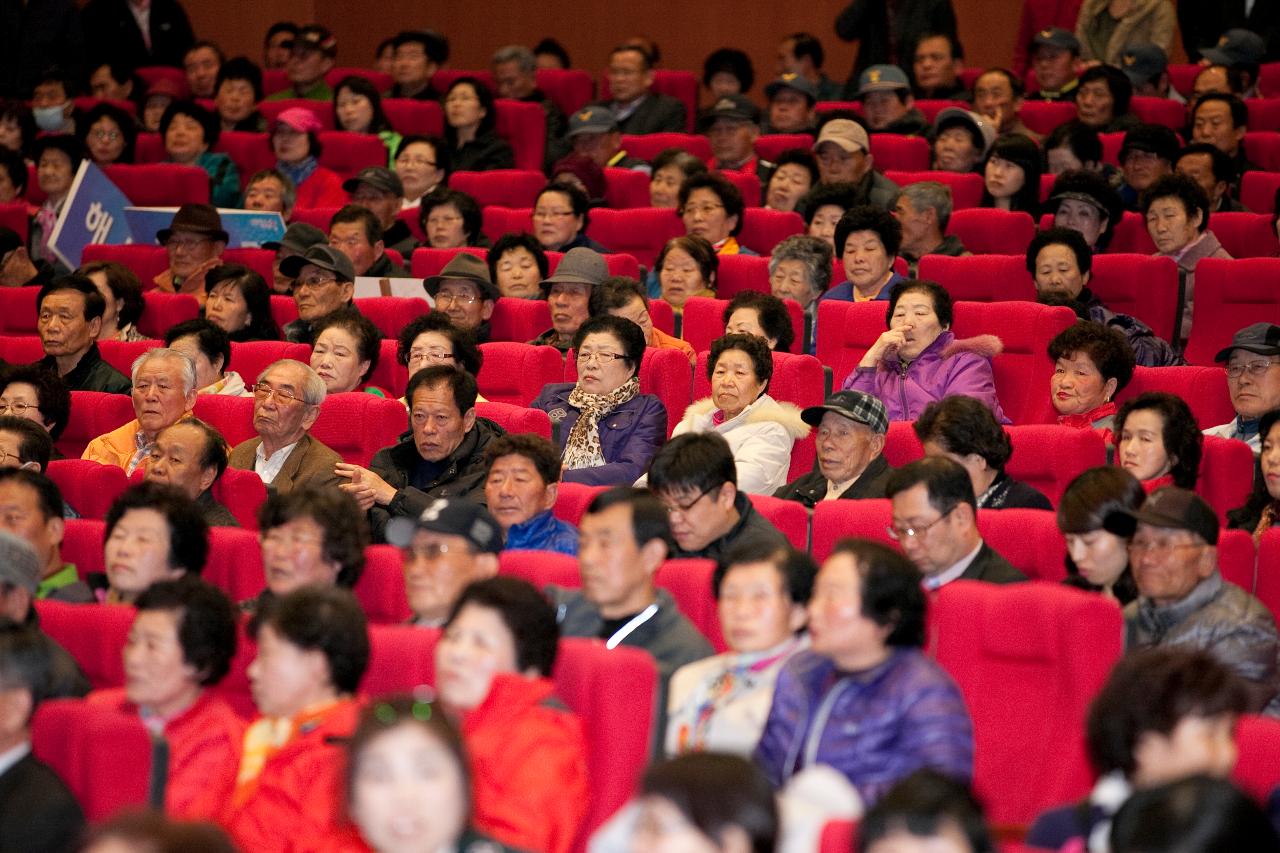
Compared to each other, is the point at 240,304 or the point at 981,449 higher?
the point at 240,304

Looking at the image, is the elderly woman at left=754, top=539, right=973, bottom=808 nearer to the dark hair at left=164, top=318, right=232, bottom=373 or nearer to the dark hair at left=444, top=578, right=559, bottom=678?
the dark hair at left=444, top=578, right=559, bottom=678

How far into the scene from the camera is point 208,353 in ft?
14.1

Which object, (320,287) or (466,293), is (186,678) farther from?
(320,287)

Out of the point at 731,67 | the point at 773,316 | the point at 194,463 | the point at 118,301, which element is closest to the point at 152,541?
the point at 194,463

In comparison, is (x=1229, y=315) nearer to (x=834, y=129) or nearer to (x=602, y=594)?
(x=834, y=129)

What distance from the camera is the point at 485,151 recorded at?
21.4 feet

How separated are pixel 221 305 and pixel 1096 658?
3077mm

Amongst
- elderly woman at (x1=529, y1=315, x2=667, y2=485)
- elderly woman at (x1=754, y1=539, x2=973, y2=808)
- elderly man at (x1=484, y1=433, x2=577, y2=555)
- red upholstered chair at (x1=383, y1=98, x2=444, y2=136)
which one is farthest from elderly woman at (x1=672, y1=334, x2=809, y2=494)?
red upholstered chair at (x1=383, y1=98, x2=444, y2=136)

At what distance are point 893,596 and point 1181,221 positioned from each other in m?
2.97

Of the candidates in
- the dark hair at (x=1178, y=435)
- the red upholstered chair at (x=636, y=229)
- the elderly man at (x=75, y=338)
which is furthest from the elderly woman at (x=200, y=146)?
the dark hair at (x=1178, y=435)

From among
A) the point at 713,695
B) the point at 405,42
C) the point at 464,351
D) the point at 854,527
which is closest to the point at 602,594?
the point at 713,695

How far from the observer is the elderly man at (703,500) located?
3059 millimetres

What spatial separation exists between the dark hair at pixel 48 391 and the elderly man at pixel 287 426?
46 cm

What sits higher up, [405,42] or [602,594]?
[405,42]
